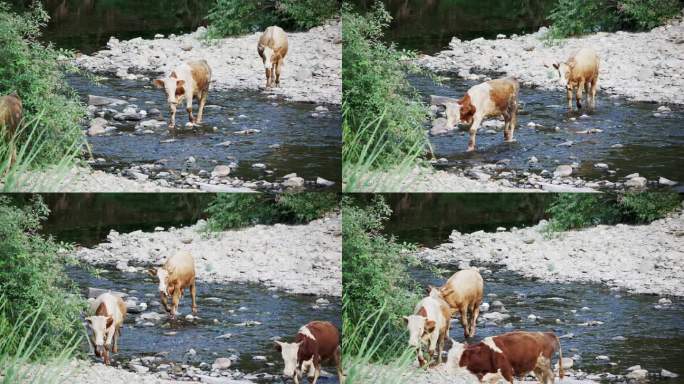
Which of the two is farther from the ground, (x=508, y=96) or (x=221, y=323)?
(x=508, y=96)

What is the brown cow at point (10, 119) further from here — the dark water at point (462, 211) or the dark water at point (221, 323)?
the dark water at point (462, 211)

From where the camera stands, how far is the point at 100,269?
5.21m

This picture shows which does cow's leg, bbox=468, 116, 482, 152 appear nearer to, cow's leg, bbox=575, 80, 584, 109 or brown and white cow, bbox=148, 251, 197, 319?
cow's leg, bbox=575, 80, 584, 109

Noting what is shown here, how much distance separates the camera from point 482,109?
5238 millimetres

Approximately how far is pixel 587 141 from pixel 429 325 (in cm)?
110

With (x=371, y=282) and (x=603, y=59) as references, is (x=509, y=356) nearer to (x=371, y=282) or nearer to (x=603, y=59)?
(x=371, y=282)

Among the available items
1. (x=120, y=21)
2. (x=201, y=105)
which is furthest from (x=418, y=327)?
(x=120, y=21)

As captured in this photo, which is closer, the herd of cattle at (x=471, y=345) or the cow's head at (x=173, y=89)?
the herd of cattle at (x=471, y=345)

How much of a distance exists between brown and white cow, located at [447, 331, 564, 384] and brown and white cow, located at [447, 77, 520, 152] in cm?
88

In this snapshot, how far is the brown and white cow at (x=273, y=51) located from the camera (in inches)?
207

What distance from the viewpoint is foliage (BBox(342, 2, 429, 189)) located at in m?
5.24

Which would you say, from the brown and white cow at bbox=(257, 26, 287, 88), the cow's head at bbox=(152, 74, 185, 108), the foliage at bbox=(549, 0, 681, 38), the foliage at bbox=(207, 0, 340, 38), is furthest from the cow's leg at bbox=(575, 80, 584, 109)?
the cow's head at bbox=(152, 74, 185, 108)

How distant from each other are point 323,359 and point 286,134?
103 cm

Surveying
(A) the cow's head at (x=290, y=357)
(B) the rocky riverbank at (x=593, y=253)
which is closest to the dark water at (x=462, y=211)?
(B) the rocky riverbank at (x=593, y=253)
